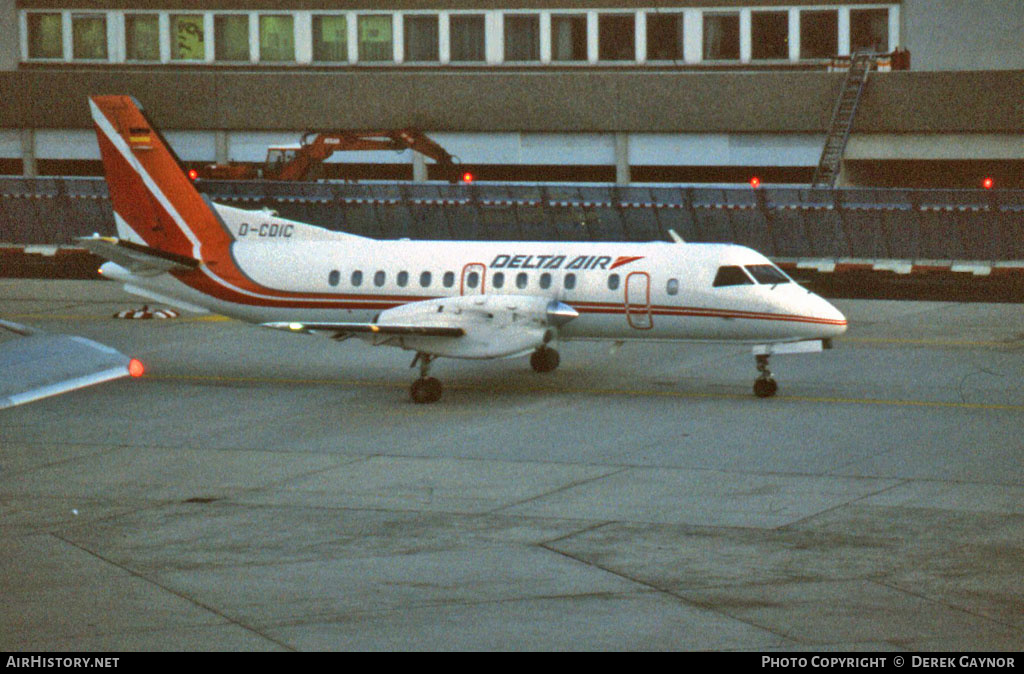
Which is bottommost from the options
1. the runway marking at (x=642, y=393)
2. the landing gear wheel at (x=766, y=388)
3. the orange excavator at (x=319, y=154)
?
the runway marking at (x=642, y=393)

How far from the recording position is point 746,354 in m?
31.8

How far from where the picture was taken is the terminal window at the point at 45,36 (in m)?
64.8

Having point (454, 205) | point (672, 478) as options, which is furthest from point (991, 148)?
point (672, 478)

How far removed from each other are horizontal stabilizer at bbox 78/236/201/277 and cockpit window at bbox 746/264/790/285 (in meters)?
11.3

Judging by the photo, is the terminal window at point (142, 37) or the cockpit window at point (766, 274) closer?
the cockpit window at point (766, 274)

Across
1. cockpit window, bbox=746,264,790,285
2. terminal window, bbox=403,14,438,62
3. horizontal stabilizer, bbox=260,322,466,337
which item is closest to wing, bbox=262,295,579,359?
horizontal stabilizer, bbox=260,322,466,337

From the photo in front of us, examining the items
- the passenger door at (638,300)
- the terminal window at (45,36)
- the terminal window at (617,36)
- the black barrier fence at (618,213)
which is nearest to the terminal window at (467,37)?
the terminal window at (617,36)

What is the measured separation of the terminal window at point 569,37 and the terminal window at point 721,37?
16.6 ft

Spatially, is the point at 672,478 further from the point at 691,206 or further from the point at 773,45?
the point at 773,45

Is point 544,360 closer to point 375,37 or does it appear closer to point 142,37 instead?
point 375,37

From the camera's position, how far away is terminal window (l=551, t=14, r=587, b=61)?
6072 centimetres

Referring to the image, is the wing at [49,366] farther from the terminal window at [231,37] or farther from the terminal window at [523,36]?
the terminal window at [231,37]

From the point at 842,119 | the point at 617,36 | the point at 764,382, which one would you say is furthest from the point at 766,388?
the point at 617,36

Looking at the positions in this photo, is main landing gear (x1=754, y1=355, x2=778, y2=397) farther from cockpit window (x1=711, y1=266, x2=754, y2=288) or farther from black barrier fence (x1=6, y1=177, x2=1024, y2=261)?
black barrier fence (x1=6, y1=177, x2=1024, y2=261)
